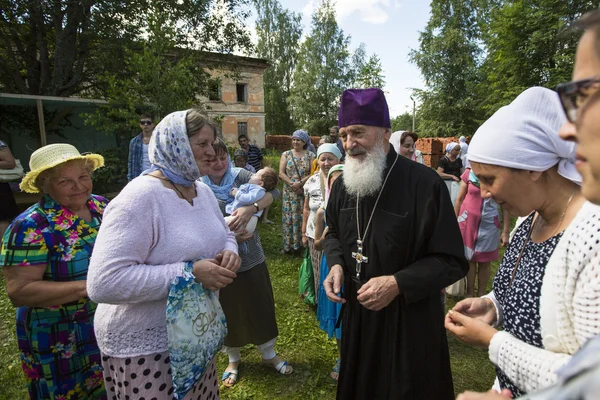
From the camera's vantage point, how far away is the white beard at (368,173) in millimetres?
2127

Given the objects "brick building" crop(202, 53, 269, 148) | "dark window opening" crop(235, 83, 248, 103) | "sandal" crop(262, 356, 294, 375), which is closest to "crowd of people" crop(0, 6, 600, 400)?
"sandal" crop(262, 356, 294, 375)

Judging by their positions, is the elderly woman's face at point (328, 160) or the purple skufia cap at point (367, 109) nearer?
the purple skufia cap at point (367, 109)

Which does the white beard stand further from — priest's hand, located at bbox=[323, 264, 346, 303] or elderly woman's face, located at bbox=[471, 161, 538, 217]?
elderly woman's face, located at bbox=[471, 161, 538, 217]

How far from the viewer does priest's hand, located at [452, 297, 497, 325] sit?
1.49 m

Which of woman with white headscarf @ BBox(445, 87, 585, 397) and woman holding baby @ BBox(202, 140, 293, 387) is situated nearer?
woman with white headscarf @ BBox(445, 87, 585, 397)

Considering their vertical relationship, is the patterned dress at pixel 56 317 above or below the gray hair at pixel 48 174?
below

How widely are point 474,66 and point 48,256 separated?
1343 inches

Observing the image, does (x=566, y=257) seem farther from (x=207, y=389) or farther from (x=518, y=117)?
(x=207, y=389)

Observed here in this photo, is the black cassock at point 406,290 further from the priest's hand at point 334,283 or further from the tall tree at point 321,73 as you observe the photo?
the tall tree at point 321,73

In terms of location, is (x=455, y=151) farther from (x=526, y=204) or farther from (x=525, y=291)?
(x=525, y=291)

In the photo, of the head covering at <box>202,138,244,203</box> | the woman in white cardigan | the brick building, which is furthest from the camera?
the brick building

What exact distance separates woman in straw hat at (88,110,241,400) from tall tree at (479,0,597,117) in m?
20.9

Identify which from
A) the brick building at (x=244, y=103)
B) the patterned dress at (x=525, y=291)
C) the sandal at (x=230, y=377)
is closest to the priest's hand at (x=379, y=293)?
the patterned dress at (x=525, y=291)

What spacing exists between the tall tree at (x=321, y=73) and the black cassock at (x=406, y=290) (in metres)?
34.0
